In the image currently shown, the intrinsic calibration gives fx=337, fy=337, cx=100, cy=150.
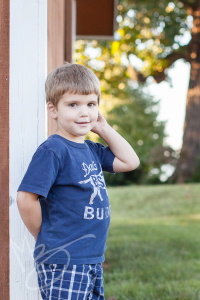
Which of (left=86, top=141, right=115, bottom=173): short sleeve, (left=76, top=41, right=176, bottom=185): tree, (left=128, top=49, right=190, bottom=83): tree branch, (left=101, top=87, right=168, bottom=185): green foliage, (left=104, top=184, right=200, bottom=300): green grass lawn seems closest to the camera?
(left=86, top=141, right=115, bottom=173): short sleeve

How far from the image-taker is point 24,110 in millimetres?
1629

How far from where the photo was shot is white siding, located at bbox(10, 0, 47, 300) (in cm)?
161

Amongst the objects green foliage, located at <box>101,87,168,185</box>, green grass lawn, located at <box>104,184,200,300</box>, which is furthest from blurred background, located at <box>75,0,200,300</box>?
green foliage, located at <box>101,87,168,185</box>

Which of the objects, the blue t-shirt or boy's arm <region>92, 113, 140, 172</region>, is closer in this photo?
the blue t-shirt

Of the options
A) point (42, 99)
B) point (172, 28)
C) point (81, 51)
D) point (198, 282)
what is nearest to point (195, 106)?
point (172, 28)

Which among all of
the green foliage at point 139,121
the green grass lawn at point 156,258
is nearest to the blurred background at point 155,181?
the green grass lawn at point 156,258

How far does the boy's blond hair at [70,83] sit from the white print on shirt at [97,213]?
50 centimetres

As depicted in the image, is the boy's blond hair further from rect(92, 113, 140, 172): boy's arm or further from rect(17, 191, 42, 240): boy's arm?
rect(17, 191, 42, 240): boy's arm

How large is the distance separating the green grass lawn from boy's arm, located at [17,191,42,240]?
64.9 inches

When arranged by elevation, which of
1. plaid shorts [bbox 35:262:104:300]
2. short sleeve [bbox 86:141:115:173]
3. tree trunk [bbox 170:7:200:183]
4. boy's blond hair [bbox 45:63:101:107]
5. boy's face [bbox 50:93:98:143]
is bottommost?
tree trunk [bbox 170:7:200:183]

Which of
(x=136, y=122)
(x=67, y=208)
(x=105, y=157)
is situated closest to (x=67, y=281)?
(x=67, y=208)

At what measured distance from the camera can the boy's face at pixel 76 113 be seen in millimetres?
1492

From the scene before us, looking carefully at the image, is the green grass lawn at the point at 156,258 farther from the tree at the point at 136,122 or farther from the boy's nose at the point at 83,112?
the tree at the point at 136,122

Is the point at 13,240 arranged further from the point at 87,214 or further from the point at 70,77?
the point at 70,77
